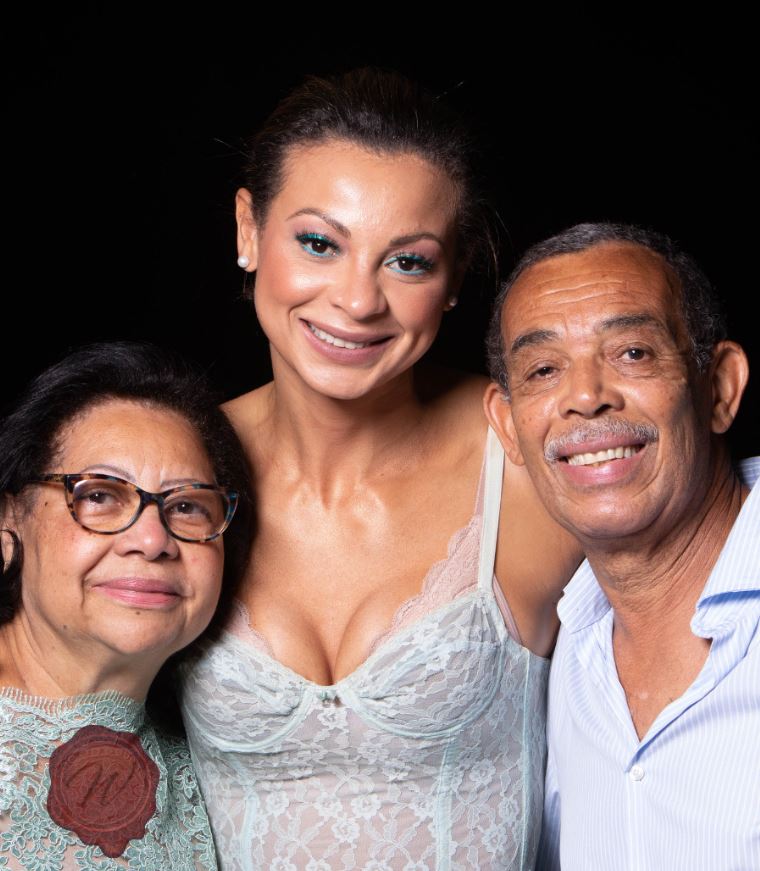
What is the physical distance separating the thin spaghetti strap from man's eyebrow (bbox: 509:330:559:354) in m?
0.38

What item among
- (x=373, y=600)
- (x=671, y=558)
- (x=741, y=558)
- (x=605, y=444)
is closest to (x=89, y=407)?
(x=373, y=600)

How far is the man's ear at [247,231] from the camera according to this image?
9.88 ft

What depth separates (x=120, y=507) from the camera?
258 centimetres

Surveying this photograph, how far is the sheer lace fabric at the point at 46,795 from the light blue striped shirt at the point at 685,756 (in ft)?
2.57

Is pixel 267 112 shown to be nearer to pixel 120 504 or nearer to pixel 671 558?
pixel 120 504

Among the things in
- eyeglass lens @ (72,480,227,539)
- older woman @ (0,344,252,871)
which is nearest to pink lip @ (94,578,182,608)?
older woman @ (0,344,252,871)

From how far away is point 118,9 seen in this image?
3863 millimetres

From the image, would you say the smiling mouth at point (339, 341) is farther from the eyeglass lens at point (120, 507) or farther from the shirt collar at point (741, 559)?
the shirt collar at point (741, 559)

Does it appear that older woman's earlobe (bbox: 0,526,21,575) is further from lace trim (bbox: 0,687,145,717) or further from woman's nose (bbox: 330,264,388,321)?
woman's nose (bbox: 330,264,388,321)

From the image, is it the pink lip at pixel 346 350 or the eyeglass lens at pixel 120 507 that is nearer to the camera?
the eyeglass lens at pixel 120 507

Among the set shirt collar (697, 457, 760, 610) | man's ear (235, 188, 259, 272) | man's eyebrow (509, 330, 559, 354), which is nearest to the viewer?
shirt collar (697, 457, 760, 610)

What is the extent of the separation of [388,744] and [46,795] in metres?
0.71

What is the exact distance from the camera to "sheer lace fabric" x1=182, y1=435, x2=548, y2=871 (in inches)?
109

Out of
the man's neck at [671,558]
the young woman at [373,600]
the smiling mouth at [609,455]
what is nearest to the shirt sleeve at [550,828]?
→ the young woman at [373,600]
